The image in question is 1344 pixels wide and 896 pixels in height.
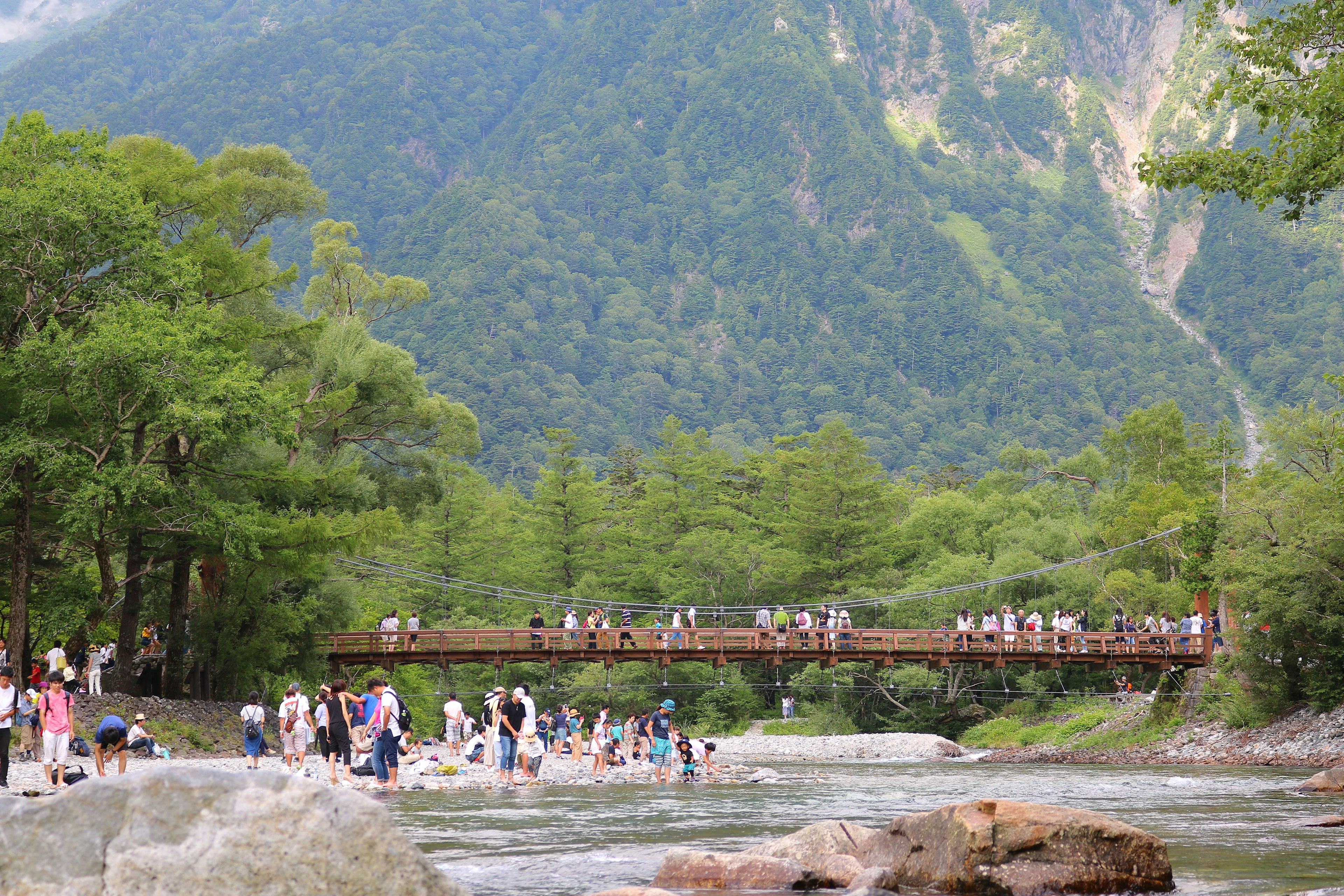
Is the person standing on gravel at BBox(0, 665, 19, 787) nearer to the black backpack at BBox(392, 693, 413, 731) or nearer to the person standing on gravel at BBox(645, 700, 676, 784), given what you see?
the black backpack at BBox(392, 693, 413, 731)

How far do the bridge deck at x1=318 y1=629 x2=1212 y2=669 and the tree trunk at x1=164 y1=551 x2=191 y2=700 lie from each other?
455 cm

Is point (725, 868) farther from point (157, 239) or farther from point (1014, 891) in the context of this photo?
point (157, 239)

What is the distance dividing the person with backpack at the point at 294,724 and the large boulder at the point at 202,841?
12.2 meters

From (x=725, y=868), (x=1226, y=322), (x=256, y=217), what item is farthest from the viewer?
(x=1226, y=322)

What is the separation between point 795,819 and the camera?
42.9 ft

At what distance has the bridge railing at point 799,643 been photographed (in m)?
29.5

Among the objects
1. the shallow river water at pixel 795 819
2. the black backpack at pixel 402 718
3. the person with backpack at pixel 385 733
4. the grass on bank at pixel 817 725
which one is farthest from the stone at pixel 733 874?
the grass on bank at pixel 817 725

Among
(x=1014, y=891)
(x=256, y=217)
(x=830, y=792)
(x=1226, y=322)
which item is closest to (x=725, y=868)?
(x=1014, y=891)

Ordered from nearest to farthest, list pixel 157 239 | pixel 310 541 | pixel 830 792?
1. pixel 830 792
2. pixel 157 239
3. pixel 310 541

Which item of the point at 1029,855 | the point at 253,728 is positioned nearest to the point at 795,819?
the point at 1029,855

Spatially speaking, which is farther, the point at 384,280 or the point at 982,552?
the point at 982,552

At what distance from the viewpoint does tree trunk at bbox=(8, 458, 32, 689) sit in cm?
1930

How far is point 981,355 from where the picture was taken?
18212 centimetres

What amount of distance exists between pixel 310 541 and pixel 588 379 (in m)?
149
